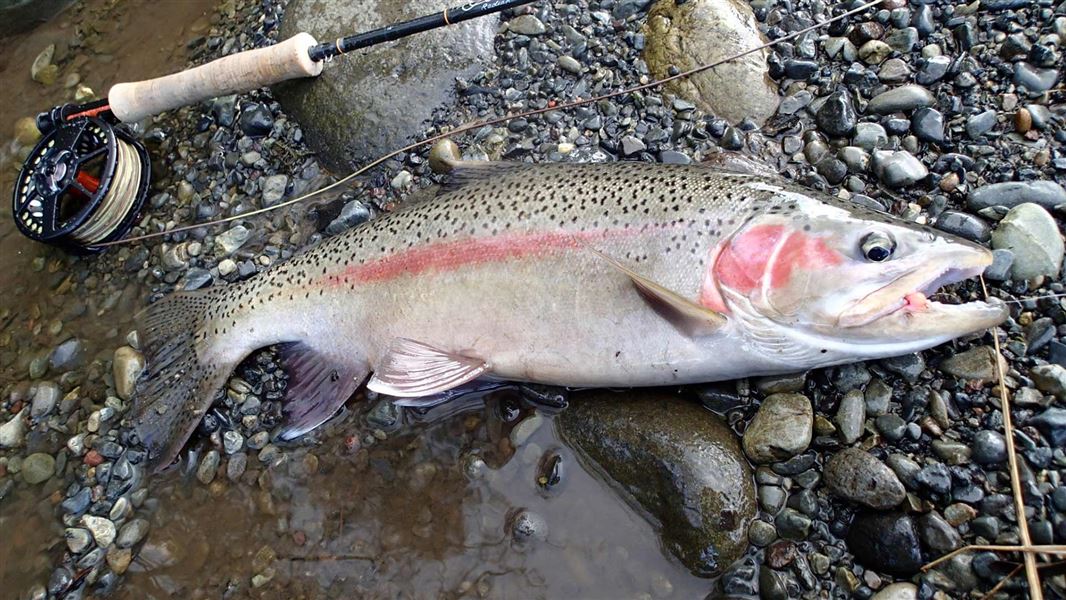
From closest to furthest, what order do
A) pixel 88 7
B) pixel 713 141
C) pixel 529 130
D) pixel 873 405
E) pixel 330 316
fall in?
pixel 873 405 < pixel 330 316 < pixel 713 141 < pixel 529 130 < pixel 88 7

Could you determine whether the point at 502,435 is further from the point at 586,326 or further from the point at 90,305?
the point at 90,305

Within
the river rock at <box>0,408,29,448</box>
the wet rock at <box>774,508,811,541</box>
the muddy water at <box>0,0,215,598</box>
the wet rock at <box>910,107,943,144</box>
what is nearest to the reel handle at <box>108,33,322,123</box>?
the muddy water at <box>0,0,215,598</box>

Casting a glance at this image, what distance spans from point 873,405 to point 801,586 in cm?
80

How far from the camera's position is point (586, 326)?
9.26 feet

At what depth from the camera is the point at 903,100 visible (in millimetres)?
3336

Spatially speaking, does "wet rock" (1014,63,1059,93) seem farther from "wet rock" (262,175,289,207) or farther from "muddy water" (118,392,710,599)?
"wet rock" (262,175,289,207)

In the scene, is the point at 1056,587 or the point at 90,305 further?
A: the point at 90,305

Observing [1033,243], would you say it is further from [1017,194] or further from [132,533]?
[132,533]

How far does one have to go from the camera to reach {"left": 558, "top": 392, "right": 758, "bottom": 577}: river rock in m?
2.67

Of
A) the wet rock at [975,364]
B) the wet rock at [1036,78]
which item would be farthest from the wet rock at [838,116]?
the wet rock at [975,364]

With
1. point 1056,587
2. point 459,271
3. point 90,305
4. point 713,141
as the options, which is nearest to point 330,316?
point 459,271

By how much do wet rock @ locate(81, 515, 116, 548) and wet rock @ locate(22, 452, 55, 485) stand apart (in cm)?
41

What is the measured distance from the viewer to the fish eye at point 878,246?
7.98 feet

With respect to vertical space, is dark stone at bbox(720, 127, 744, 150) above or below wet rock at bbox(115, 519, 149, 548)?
above
